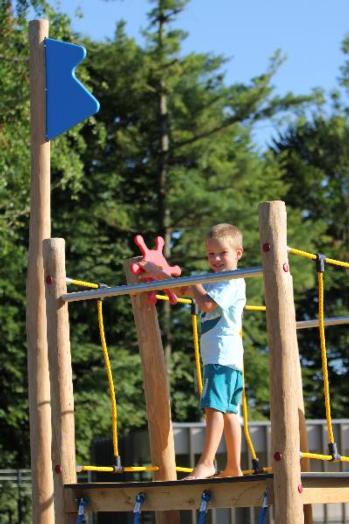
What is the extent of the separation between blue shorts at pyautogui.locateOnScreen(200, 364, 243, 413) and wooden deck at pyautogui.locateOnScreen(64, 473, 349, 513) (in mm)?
457

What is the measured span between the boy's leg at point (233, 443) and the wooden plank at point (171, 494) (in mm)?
361

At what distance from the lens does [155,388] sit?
707 cm

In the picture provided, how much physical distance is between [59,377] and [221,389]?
2.69 feet

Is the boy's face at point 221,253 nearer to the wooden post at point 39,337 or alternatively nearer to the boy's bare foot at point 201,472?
the boy's bare foot at point 201,472

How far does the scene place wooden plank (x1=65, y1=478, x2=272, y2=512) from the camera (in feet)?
19.9

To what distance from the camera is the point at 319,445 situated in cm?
1689

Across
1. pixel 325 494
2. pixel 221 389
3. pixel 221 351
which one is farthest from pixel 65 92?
pixel 325 494

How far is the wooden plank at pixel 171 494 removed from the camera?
607 cm

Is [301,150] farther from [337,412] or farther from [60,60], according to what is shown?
[60,60]

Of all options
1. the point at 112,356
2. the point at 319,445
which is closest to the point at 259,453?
the point at 319,445

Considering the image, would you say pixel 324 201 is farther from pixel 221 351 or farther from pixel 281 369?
pixel 281 369

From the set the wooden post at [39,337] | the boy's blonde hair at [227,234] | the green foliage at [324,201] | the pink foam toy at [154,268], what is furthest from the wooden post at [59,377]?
the green foliage at [324,201]

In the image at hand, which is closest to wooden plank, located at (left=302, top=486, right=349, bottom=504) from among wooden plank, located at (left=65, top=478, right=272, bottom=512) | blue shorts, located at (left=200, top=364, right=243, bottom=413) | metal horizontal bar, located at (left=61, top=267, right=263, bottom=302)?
wooden plank, located at (left=65, top=478, right=272, bottom=512)

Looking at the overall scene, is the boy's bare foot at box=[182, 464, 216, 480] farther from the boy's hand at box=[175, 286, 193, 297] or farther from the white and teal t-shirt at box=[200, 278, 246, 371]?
the boy's hand at box=[175, 286, 193, 297]
